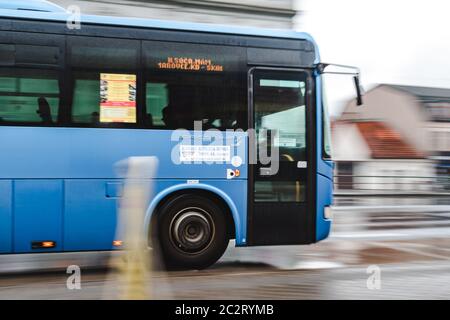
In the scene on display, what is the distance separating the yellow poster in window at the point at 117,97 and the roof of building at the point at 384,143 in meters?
45.7

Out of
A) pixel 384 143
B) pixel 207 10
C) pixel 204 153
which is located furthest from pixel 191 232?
pixel 384 143

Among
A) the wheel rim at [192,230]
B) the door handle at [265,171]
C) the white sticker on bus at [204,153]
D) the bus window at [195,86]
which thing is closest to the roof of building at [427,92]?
the door handle at [265,171]

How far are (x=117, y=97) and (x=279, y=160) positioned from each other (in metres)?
2.45

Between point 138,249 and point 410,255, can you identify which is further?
point 410,255

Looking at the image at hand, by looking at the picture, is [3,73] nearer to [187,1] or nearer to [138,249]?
[138,249]

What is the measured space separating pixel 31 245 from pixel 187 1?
1587 cm

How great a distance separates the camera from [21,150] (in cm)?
729

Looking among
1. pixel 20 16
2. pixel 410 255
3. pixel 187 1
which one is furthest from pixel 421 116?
pixel 20 16

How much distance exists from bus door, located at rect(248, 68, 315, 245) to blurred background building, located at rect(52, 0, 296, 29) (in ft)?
42.6

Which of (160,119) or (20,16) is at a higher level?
(20,16)

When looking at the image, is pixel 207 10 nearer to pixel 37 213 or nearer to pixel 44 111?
pixel 44 111

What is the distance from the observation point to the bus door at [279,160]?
823 centimetres
